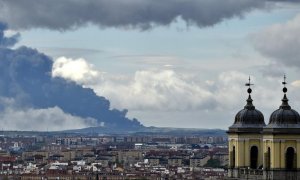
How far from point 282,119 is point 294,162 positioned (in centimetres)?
120

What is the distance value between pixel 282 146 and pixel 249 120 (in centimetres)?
268

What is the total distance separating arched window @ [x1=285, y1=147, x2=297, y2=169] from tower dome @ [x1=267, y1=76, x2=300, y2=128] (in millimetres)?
654

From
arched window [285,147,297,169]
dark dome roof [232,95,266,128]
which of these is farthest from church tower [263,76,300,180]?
dark dome roof [232,95,266,128]

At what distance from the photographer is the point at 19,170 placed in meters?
181

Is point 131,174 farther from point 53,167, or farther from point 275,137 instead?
point 275,137

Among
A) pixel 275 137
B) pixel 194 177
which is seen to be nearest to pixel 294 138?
pixel 275 137

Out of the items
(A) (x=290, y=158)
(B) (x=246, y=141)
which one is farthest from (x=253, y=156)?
(A) (x=290, y=158)

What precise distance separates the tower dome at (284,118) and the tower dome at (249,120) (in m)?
1.85

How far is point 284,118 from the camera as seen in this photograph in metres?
38.0

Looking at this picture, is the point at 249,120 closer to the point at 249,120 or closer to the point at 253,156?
the point at 249,120

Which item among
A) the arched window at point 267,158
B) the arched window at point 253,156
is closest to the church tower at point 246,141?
the arched window at point 253,156

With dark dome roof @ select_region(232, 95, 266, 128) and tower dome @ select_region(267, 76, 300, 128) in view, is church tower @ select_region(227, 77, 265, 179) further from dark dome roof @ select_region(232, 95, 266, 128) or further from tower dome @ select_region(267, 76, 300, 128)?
tower dome @ select_region(267, 76, 300, 128)

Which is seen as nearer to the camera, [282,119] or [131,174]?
[282,119]

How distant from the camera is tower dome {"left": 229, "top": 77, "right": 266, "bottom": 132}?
132ft
